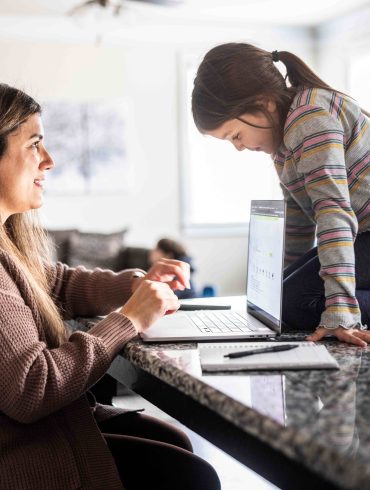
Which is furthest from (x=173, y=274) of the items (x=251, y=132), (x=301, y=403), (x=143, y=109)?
(x=143, y=109)

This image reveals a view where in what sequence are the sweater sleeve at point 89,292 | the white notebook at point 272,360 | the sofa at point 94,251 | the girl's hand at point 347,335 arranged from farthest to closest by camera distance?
the sofa at point 94,251, the sweater sleeve at point 89,292, the girl's hand at point 347,335, the white notebook at point 272,360

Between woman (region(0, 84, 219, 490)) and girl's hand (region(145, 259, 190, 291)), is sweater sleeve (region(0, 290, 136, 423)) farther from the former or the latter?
girl's hand (region(145, 259, 190, 291))

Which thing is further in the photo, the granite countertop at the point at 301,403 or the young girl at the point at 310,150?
the young girl at the point at 310,150

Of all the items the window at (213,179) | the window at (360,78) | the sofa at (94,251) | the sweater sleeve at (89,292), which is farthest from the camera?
the window at (213,179)

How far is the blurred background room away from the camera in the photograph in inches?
220

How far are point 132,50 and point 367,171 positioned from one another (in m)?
4.84

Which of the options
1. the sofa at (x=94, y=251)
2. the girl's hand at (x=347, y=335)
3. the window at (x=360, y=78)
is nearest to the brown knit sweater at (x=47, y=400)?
the girl's hand at (x=347, y=335)

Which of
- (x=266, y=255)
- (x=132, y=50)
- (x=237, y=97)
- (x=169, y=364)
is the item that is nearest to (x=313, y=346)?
(x=169, y=364)

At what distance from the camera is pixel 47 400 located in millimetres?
987

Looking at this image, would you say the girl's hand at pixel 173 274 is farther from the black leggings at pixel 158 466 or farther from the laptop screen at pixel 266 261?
the black leggings at pixel 158 466

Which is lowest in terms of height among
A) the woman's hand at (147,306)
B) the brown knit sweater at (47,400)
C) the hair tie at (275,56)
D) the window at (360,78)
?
the brown knit sweater at (47,400)

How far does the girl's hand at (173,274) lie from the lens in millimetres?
1416

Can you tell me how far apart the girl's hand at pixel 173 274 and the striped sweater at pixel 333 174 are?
12.1 inches

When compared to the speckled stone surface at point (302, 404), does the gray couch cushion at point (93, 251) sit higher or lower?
lower
